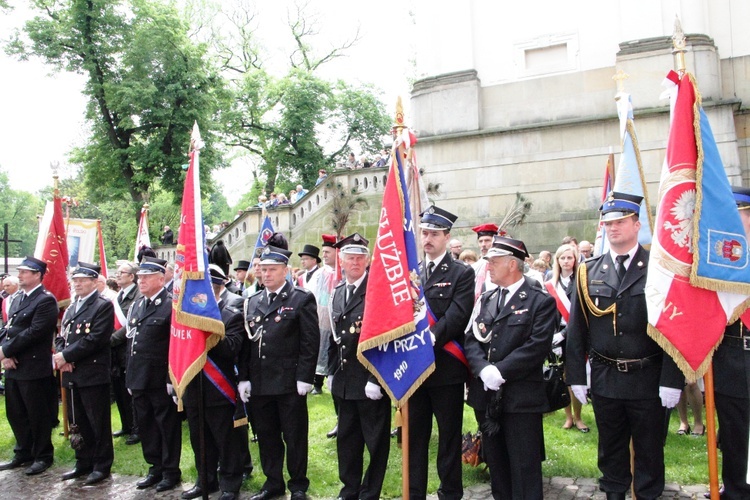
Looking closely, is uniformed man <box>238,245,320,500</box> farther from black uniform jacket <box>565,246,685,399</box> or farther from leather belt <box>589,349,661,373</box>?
leather belt <box>589,349,661,373</box>

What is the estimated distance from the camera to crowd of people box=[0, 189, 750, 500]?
15.2ft

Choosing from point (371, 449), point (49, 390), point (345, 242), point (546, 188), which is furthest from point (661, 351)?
point (546, 188)

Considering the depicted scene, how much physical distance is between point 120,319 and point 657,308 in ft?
22.0

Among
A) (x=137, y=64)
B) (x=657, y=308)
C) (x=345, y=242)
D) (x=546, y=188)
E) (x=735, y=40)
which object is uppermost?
(x=137, y=64)

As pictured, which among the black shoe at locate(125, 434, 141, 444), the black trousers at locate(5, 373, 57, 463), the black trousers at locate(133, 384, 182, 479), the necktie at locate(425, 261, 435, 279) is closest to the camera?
the necktie at locate(425, 261, 435, 279)

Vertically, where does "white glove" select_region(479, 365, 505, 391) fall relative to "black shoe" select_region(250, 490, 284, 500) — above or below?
above

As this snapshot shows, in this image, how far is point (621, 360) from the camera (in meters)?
4.55

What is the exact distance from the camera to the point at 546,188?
1441 centimetres

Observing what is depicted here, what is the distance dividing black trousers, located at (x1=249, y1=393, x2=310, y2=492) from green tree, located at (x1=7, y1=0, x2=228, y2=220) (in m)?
22.9

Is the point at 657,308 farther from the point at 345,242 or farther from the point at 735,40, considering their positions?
the point at 735,40

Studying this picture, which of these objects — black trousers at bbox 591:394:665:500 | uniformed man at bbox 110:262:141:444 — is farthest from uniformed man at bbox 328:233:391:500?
uniformed man at bbox 110:262:141:444

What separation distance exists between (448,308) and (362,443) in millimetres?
1368

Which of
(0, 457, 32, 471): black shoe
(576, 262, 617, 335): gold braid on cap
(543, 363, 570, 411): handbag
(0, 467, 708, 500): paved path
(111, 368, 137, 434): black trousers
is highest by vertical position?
(576, 262, 617, 335): gold braid on cap

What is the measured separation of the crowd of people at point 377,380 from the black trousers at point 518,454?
0.5 inches
